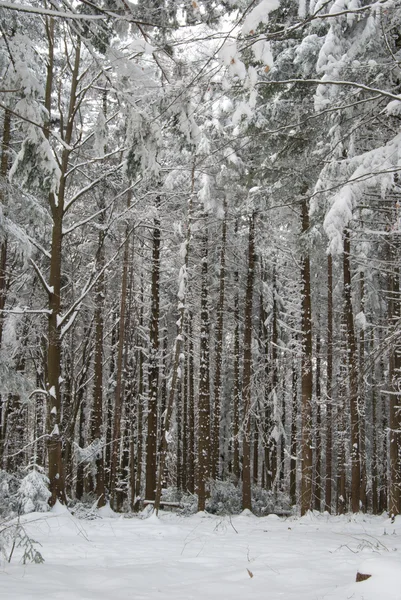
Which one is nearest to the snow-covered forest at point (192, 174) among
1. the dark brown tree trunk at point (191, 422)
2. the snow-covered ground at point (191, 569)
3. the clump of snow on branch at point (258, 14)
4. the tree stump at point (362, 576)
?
the clump of snow on branch at point (258, 14)

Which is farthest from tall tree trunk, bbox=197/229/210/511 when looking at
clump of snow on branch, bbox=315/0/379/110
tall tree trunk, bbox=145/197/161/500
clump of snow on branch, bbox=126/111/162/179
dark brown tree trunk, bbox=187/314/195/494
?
clump of snow on branch, bbox=126/111/162/179

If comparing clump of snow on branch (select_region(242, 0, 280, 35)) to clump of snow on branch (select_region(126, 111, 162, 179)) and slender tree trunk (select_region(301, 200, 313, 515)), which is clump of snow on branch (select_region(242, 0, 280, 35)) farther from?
slender tree trunk (select_region(301, 200, 313, 515))

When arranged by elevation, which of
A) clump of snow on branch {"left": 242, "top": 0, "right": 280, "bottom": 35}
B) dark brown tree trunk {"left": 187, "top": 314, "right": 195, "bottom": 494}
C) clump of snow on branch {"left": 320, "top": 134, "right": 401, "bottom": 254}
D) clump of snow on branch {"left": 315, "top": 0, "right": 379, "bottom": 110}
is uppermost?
clump of snow on branch {"left": 315, "top": 0, "right": 379, "bottom": 110}

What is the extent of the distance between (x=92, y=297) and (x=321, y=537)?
1098cm

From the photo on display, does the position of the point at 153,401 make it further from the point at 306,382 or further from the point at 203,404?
the point at 306,382

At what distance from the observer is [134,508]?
15.5 meters

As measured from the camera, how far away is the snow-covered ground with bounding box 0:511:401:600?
3285 millimetres

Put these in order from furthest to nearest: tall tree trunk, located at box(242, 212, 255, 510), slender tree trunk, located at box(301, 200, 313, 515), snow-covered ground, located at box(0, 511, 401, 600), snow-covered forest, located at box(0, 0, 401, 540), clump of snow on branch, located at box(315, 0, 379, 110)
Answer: tall tree trunk, located at box(242, 212, 255, 510) < slender tree trunk, located at box(301, 200, 313, 515) < clump of snow on branch, located at box(315, 0, 379, 110) < snow-covered forest, located at box(0, 0, 401, 540) < snow-covered ground, located at box(0, 511, 401, 600)

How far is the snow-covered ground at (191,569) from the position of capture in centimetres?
329

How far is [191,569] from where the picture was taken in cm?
457

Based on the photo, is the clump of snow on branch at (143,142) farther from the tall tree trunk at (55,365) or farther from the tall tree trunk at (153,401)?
the tall tree trunk at (153,401)

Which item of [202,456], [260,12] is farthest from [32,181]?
[202,456]

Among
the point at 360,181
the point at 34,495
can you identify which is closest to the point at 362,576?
the point at 360,181

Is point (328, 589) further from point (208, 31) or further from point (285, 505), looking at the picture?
point (285, 505)
